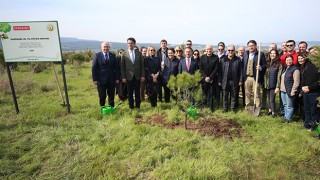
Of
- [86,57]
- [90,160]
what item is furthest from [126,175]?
[86,57]

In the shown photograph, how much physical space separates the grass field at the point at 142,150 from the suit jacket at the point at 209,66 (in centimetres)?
139

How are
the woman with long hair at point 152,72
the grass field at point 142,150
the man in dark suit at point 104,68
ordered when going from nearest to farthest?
the grass field at point 142,150 → the man in dark suit at point 104,68 → the woman with long hair at point 152,72

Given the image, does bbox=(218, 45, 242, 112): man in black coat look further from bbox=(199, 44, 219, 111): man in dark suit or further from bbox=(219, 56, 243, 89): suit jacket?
bbox=(199, 44, 219, 111): man in dark suit

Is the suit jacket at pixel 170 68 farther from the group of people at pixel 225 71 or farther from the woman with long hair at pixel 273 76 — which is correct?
the woman with long hair at pixel 273 76

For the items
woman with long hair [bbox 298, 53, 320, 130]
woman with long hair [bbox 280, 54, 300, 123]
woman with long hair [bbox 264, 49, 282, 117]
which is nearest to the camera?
woman with long hair [bbox 298, 53, 320, 130]

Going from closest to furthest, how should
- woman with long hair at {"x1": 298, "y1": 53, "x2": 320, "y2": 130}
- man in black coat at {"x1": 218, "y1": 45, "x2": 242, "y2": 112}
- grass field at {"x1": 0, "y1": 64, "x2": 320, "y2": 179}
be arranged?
grass field at {"x1": 0, "y1": 64, "x2": 320, "y2": 179} → woman with long hair at {"x1": 298, "y1": 53, "x2": 320, "y2": 130} → man in black coat at {"x1": 218, "y1": 45, "x2": 242, "y2": 112}

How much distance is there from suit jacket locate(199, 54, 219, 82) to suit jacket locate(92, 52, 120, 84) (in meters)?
2.73

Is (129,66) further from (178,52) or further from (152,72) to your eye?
(178,52)

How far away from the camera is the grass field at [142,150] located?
3701 mm

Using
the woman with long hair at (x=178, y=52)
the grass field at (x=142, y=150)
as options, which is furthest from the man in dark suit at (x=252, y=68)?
the woman with long hair at (x=178, y=52)

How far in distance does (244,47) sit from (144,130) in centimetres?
419

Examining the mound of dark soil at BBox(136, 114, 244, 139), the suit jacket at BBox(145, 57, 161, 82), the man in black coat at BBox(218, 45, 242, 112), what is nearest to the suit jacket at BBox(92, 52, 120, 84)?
the suit jacket at BBox(145, 57, 161, 82)

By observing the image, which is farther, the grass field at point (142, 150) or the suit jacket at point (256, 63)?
the suit jacket at point (256, 63)

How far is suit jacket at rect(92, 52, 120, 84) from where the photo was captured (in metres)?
6.43
